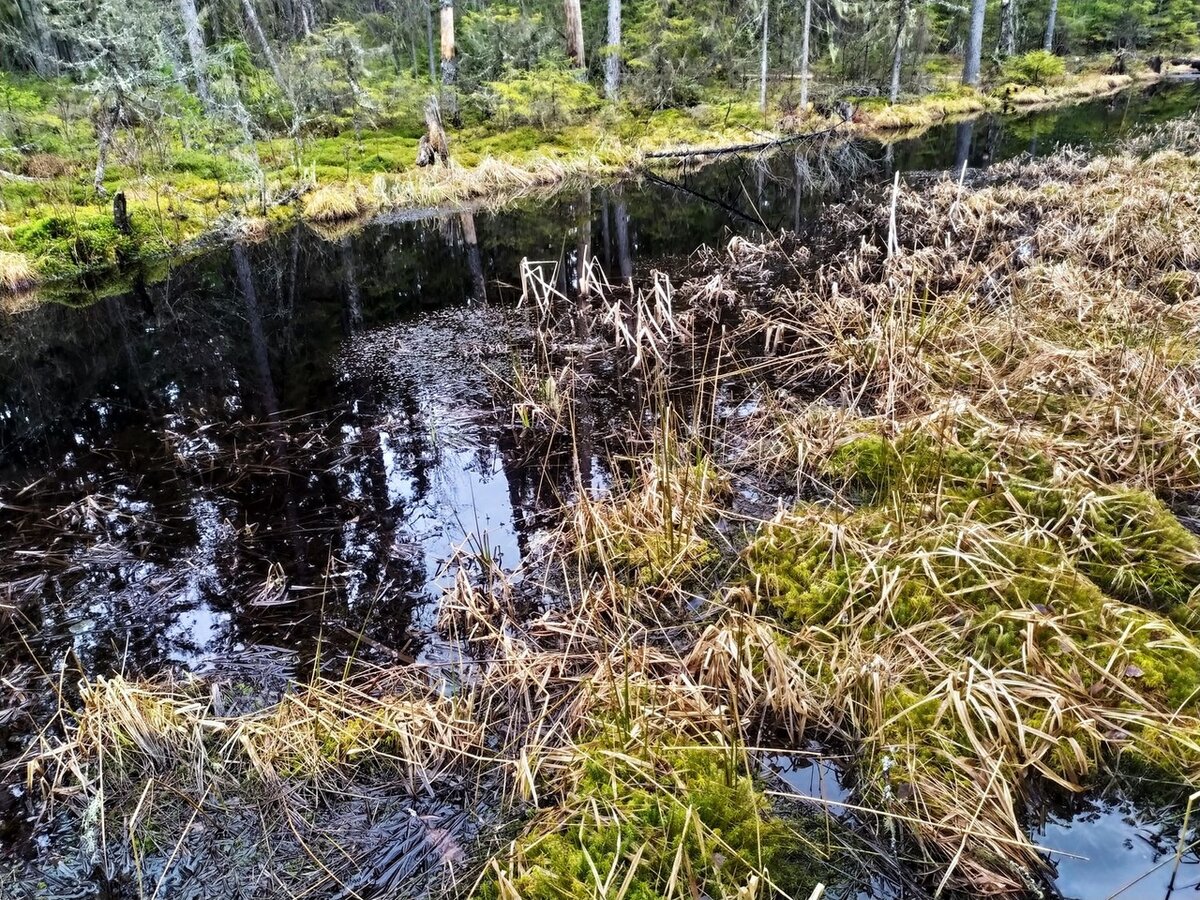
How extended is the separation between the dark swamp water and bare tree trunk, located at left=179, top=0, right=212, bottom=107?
728 cm

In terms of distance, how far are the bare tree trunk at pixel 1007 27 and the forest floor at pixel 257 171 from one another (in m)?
15.8

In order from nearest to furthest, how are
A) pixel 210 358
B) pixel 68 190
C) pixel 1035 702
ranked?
pixel 1035 702, pixel 210 358, pixel 68 190

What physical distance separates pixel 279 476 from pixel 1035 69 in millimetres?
36177

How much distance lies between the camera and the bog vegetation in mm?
12820

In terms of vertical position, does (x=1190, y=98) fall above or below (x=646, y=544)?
above

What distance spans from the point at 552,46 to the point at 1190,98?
21.1 m

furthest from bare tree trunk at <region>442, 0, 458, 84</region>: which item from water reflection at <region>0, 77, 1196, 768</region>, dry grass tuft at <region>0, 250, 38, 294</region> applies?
dry grass tuft at <region>0, 250, 38, 294</region>

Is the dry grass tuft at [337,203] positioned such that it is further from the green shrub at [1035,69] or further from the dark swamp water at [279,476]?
the green shrub at [1035,69]

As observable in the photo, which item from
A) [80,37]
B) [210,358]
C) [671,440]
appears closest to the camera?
[671,440]

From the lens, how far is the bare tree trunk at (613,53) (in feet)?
75.3

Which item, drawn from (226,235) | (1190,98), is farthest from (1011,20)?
(226,235)

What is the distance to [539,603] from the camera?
12.5ft

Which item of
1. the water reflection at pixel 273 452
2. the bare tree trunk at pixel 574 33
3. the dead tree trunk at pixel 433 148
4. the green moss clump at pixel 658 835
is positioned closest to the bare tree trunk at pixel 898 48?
the bare tree trunk at pixel 574 33

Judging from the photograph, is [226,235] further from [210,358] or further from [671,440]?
[671,440]
